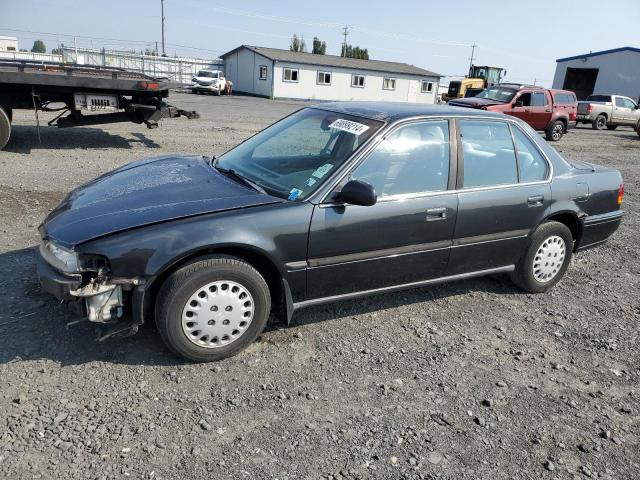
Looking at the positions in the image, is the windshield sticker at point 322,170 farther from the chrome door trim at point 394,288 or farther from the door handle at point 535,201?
the door handle at point 535,201

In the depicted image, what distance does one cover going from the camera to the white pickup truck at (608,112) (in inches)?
966

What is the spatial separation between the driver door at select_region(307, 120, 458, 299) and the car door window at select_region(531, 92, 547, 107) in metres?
15.9

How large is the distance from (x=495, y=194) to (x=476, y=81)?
33468 millimetres

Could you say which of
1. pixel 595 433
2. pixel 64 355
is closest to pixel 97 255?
pixel 64 355

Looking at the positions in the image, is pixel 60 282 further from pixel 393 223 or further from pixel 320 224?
pixel 393 223

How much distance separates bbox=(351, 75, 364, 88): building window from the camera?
41656 millimetres

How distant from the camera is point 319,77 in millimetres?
40188

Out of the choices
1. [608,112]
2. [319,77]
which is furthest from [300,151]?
[319,77]

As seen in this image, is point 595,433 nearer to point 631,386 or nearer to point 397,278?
point 631,386

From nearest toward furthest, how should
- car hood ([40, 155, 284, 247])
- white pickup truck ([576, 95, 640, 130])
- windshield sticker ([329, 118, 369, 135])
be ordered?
car hood ([40, 155, 284, 247])
windshield sticker ([329, 118, 369, 135])
white pickup truck ([576, 95, 640, 130])

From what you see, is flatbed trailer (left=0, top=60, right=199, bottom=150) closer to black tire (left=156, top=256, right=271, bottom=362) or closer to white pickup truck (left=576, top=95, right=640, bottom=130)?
black tire (left=156, top=256, right=271, bottom=362)

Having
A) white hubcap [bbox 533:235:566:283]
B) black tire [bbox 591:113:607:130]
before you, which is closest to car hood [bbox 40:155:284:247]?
white hubcap [bbox 533:235:566:283]

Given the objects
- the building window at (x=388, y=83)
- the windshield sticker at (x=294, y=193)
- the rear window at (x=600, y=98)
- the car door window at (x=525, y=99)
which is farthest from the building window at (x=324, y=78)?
the windshield sticker at (x=294, y=193)

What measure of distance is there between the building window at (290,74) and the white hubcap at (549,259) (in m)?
36.3
